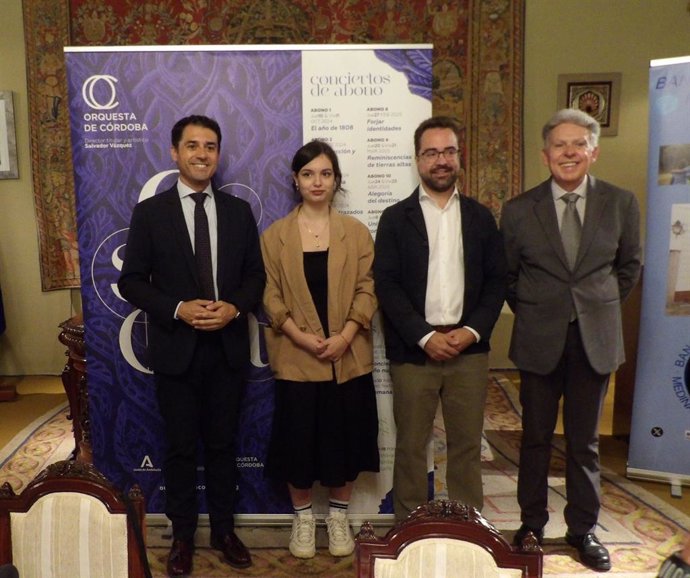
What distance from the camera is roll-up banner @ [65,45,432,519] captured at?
103 inches

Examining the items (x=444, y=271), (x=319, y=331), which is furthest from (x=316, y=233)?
(x=444, y=271)

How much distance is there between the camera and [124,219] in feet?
8.83

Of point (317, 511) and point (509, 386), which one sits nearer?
point (317, 511)

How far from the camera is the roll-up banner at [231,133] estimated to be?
2604 millimetres

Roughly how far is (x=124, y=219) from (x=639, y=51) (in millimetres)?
4124

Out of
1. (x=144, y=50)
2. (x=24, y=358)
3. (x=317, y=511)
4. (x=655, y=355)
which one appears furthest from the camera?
(x=24, y=358)

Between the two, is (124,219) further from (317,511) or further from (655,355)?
(655,355)

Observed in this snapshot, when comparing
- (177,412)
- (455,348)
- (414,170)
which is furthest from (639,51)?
(177,412)

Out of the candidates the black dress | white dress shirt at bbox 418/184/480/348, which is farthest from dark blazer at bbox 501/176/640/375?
the black dress

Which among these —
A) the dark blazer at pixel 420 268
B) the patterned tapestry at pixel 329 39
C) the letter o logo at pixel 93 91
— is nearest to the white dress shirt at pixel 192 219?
the letter o logo at pixel 93 91

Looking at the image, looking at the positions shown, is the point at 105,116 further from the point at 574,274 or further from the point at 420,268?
the point at 574,274

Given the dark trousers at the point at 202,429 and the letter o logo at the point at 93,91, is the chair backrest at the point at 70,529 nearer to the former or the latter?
the dark trousers at the point at 202,429

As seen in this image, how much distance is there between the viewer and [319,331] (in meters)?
2.51

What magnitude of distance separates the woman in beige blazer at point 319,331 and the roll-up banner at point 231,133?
0.58ft
